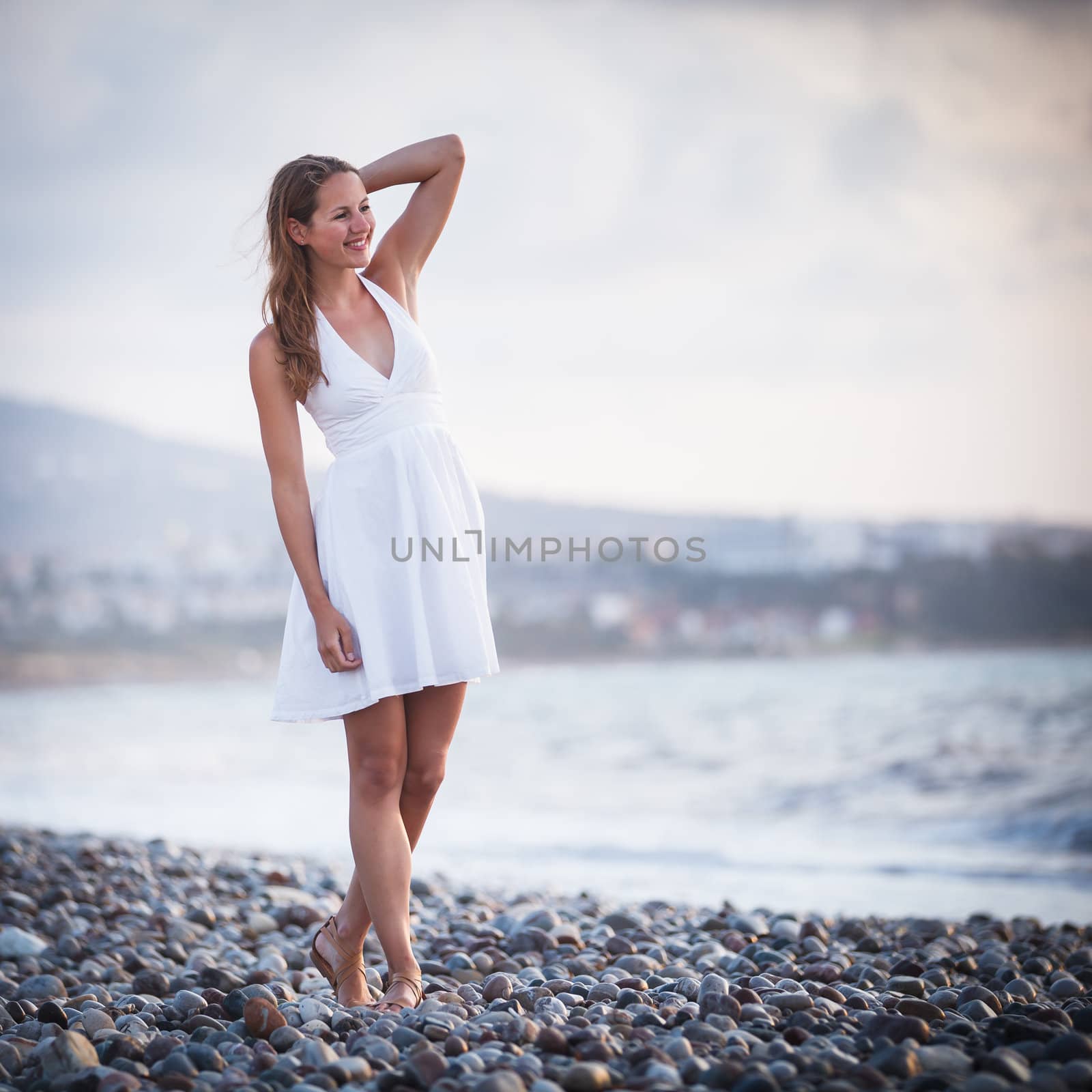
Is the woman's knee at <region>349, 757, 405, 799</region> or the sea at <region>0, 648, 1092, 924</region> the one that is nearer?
the woman's knee at <region>349, 757, 405, 799</region>

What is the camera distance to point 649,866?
5469mm

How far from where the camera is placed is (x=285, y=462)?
2154 mm

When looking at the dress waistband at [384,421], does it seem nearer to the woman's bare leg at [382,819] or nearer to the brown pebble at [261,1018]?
the woman's bare leg at [382,819]

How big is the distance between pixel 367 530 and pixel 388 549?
0.18ft

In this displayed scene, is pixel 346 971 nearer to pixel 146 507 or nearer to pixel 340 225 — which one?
pixel 340 225

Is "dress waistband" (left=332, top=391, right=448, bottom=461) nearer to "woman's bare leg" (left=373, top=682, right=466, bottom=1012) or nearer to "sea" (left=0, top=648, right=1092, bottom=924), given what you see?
"woman's bare leg" (left=373, top=682, right=466, bottom=1012)

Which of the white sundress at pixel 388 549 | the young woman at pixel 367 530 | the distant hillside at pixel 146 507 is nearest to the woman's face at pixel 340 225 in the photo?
the young woman at pixel 367 530

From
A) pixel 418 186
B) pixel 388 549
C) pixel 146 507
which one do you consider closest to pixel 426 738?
pixel 388 549

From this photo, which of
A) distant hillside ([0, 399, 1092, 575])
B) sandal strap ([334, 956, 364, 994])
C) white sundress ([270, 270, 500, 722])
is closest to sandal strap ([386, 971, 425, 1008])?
sandal strap ([334, 956, 364, 994])

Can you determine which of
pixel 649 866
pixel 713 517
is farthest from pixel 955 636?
pixel 649 866

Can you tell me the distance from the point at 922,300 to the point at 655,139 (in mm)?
8535

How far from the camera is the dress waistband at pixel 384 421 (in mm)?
2160

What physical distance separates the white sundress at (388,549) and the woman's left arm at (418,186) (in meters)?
0.27

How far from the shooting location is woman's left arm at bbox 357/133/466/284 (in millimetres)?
2340
